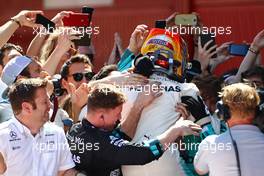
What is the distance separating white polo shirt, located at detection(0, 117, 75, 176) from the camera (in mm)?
2957

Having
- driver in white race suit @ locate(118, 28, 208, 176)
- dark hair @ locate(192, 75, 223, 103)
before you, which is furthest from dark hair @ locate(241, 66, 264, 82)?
driver in white race suit @ locate(118, 28, 208, 176)

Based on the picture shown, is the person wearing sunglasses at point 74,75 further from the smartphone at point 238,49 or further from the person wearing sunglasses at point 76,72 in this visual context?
the smartphone at point 238,49

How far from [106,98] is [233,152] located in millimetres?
640

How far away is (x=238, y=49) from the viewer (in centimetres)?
412

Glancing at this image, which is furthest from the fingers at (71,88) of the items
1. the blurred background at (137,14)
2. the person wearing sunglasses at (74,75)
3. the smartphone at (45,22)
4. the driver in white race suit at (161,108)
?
the blurred background at (137,14)

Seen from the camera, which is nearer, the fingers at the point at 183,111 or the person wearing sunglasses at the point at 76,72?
the fingers at the point at 183,111

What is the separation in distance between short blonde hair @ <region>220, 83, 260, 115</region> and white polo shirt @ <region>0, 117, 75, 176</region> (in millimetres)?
820

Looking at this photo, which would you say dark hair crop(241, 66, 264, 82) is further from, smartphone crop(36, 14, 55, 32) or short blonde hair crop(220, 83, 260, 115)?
smartphone crop(36, 14, 55, 32)

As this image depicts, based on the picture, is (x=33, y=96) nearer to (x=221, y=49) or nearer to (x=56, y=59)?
(x=56, y=59)

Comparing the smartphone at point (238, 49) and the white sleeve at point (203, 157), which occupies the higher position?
the smartphone at point (238, 49)

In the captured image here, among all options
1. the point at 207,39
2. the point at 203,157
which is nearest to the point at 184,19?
the point at 207,39

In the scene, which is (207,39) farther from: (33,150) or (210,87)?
(33,150)

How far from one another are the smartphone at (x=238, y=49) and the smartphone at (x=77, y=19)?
0.96 m

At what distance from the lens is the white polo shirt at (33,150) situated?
9.70 ft
